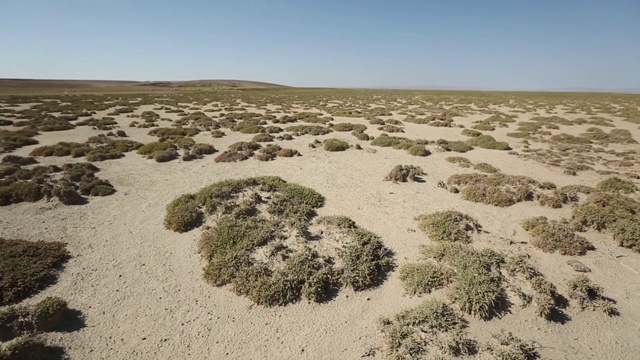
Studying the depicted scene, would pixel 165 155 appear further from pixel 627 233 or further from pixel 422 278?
pixel 627 233

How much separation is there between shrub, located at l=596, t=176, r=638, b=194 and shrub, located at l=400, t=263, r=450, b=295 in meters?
13.3

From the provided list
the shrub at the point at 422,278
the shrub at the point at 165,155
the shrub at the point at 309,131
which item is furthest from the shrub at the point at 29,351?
the shrub at the point at 309,131

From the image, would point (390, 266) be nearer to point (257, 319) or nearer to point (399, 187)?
point (257, 319)

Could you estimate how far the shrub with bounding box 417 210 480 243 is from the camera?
11926mm

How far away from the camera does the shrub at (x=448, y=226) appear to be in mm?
11926

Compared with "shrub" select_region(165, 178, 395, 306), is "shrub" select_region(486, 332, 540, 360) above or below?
below

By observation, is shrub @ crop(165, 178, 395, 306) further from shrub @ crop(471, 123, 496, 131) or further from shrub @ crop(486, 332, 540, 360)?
shrub @ crop(471, 123, 496, 131)

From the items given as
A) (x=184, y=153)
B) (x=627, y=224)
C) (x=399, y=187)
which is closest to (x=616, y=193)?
(x=627, y=224)

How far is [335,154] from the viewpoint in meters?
24.1

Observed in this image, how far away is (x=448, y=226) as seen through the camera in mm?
12336

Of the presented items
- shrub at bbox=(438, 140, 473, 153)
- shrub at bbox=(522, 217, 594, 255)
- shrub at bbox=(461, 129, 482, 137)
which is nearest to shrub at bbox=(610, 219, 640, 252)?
shrub at bbox=(522, 217, 594, 255)

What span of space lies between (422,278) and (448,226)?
353 cm

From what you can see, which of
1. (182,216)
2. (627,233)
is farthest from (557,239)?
(182,216)

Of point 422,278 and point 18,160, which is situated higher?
point 18,160
